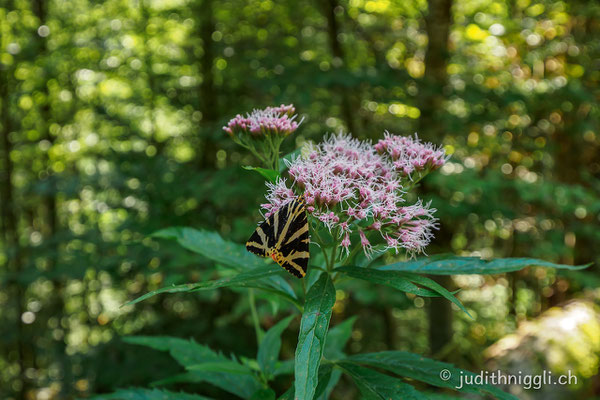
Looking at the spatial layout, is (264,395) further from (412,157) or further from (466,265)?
(412,157)

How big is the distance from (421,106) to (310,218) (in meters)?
3.30

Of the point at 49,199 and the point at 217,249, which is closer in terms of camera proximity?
the point at 217,249

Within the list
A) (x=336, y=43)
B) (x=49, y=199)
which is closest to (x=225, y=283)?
(x=336, y=43)

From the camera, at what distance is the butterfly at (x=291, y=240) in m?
1.08

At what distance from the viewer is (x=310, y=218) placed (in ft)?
4.24

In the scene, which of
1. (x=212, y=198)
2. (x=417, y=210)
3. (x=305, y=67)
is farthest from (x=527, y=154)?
(x=417, y=210)

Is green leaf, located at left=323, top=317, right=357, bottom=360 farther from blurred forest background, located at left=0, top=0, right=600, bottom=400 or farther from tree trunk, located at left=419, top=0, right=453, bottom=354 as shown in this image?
tree trunk, located at left=419, top=0, right=453, bottom=354

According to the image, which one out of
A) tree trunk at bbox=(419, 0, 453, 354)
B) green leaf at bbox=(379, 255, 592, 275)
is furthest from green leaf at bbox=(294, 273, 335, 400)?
tree trunk at bbox=(419, 0, 453, 354)

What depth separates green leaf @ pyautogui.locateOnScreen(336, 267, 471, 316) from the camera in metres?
1.03

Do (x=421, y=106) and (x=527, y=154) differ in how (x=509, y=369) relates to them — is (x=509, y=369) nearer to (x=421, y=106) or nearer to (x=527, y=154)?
(x=421, y=106)

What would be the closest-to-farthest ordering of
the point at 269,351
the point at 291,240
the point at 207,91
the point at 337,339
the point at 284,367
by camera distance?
the point at 291,240, the point at 269,351, the point at 284,367, the point at 337,339, the point at 207,91

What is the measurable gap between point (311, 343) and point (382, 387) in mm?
302

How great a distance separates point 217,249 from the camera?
1538mm

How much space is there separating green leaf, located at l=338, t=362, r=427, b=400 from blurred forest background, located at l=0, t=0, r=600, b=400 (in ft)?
6.22
